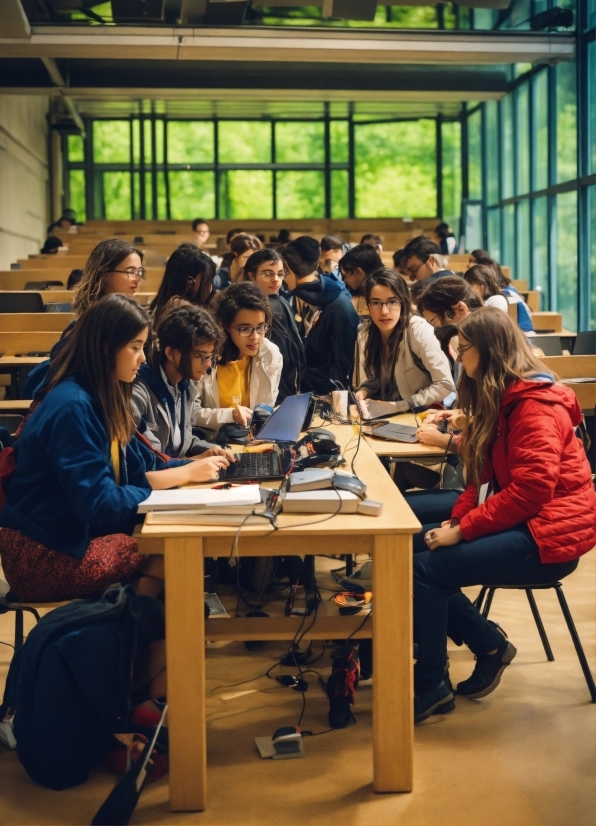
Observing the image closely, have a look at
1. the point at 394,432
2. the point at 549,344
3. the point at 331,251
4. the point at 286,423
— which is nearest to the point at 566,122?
the point at 331,251

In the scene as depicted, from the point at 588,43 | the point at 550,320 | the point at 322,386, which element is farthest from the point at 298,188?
the point at 322,386

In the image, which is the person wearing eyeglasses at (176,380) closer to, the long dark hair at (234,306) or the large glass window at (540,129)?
Result: the long dark hair at (234,306)

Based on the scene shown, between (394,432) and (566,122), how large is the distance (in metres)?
7.54

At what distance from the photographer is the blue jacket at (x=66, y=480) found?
8.17ft

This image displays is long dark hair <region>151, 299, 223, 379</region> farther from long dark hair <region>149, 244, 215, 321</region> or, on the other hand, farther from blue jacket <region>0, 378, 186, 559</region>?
long dark hair <region>149, 244, 215, 321</region>

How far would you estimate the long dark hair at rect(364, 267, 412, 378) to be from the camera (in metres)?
4.04

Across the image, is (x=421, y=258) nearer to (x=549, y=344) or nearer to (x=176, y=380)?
(x=549, y=344)

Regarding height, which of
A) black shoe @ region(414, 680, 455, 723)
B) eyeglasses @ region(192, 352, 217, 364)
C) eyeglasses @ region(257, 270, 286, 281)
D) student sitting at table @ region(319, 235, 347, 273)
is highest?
student sitting at table @ region(319, 235, 347, 273)

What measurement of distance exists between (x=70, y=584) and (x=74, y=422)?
0.44 meters

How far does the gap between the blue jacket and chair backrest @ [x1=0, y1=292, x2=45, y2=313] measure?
4.74 meters

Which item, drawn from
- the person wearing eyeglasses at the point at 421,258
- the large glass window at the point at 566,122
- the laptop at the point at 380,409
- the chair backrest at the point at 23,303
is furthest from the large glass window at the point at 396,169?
the laptop at the point at 380,409

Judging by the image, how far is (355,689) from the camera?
3.05 metres

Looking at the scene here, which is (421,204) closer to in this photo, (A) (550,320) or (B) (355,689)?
(A) (550,320)

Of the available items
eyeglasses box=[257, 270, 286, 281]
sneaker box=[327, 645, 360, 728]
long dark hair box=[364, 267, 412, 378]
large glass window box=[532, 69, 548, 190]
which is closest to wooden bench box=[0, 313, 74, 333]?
eyeglasses box=[257, 270, 286, 281]
